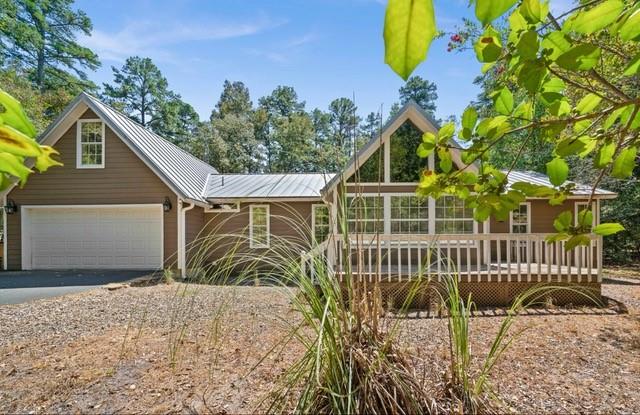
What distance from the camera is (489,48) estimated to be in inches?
42.8

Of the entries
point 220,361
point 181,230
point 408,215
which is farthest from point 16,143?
point 181,230

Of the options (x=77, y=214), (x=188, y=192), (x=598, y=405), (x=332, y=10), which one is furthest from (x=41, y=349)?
(x=77, y=214)

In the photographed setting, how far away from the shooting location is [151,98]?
37625mm

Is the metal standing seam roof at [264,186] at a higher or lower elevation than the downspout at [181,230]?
higher

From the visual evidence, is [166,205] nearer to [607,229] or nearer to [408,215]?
[408,215]

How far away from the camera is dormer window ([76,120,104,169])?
37.4ft

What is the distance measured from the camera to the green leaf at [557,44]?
1030mm

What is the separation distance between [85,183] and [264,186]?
6.03 meters

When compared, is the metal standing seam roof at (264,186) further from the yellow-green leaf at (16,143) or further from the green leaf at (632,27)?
the yellow-green leaf at (16,143)

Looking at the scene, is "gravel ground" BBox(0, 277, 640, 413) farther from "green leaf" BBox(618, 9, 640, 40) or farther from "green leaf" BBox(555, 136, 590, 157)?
"green leaf" BBox(618, 9, 640, 40)

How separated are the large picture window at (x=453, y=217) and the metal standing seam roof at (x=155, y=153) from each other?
7.79 metres

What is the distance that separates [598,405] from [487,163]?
8.58 ft

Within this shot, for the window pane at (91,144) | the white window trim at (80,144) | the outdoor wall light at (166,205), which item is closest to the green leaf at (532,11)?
the outdoor wall light at (166,205)

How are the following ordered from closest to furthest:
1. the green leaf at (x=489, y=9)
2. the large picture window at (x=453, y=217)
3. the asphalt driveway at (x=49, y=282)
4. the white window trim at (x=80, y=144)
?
the green leaf at (x=489, y=9) < the asphalt driveway at (x=49, y=282) < the large picture window at (x=453, y=217) < the white window trim at (x=80, y=144)
